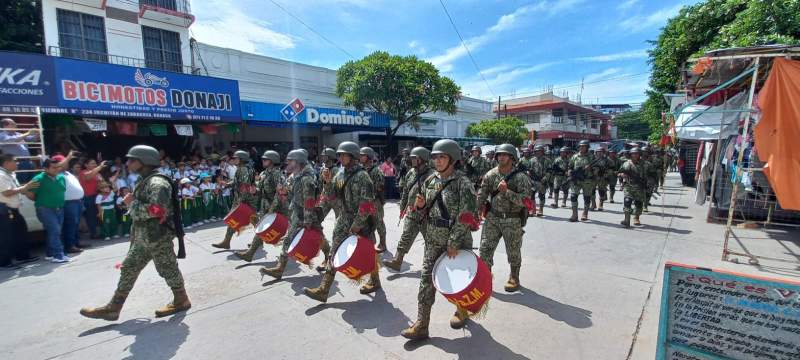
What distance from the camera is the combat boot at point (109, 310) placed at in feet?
12.1

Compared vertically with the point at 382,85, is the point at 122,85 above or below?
below

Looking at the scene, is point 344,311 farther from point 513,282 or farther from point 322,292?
point 513,282

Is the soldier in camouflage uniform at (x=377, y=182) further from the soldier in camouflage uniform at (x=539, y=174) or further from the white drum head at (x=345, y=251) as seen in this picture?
the soldier in camouflage uniform at (x=539, y=174)

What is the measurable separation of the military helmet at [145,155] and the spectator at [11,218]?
3.31 meters

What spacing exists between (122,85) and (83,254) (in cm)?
552

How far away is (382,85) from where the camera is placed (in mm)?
17438

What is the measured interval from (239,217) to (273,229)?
3.91 feet

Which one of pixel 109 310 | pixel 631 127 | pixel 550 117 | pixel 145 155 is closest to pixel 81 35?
pixel 145 155

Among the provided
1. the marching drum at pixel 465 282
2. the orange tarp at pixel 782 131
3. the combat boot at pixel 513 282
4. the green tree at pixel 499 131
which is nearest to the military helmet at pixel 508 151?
the combat boot at pixel 513 282

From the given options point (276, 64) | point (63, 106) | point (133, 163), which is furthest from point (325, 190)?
point (276, 64)

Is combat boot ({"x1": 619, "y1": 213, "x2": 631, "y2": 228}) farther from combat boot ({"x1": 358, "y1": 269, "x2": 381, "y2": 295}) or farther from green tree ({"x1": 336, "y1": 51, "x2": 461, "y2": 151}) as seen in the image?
green tree ({"x1": 336, "y1": 51, "x2": 461, "y2": 151})

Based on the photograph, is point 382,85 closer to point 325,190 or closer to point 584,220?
point 584,220

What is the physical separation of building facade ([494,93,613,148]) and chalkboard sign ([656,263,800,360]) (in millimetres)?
38242

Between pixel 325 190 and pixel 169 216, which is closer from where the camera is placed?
pixel 169 216
